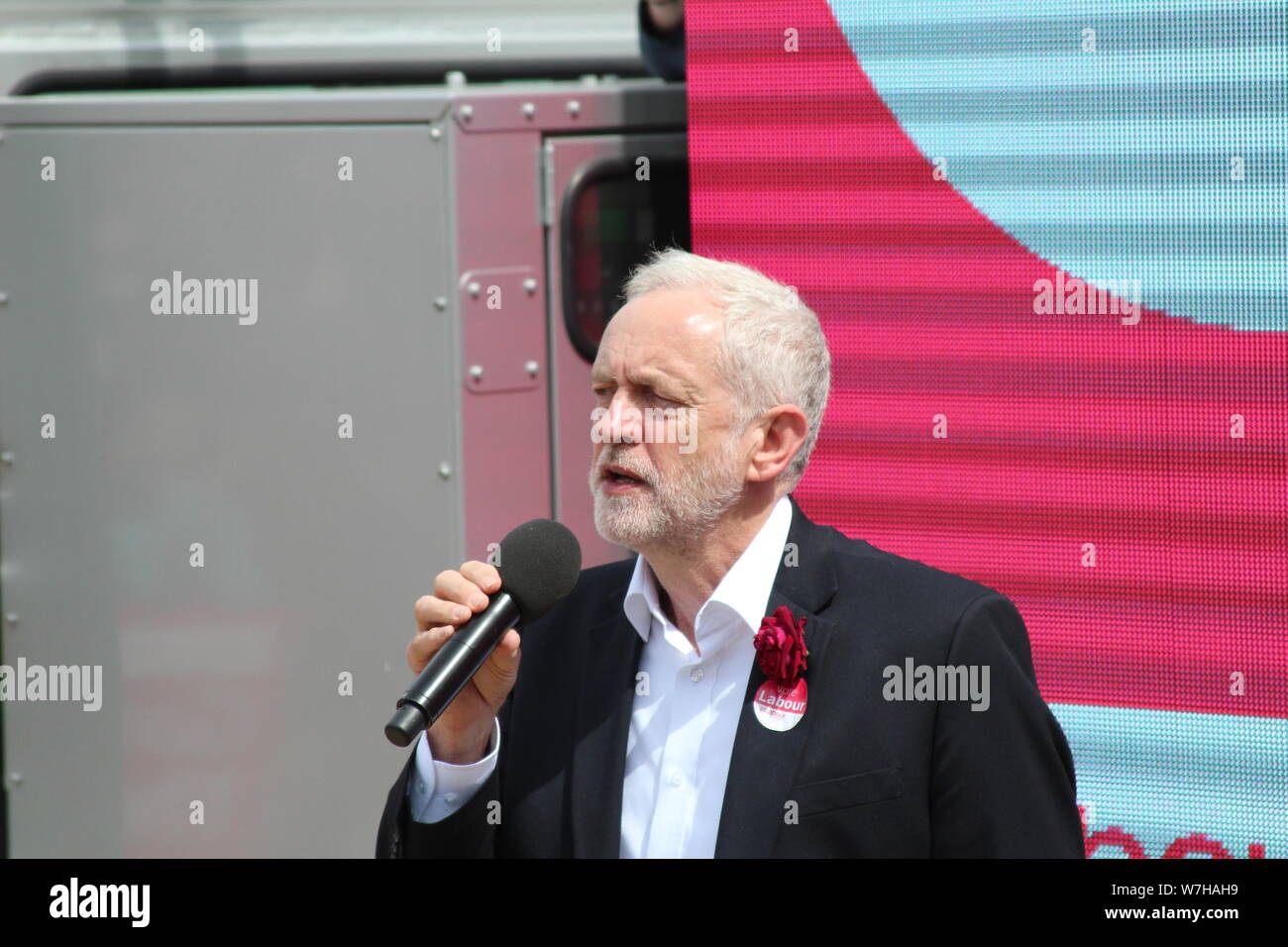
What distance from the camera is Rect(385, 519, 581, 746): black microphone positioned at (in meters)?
1.75

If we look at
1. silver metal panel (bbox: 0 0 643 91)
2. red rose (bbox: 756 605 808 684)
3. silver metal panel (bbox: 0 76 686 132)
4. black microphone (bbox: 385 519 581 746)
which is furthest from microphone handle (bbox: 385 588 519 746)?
silver metal panel (bbox: 0 0 643 91)

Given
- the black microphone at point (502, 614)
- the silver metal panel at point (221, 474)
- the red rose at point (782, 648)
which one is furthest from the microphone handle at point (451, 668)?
the silver metal panel at point (221, 474)

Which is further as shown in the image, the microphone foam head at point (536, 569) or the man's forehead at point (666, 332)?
the man's forehead at point (666, 332)

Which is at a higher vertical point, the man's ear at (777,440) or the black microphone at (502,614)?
the man's ear at (777,440)

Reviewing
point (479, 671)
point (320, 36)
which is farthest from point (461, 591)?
point (320, 36)

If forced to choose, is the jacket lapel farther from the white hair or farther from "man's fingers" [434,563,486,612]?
"man's fingers" [434,563,486,612]

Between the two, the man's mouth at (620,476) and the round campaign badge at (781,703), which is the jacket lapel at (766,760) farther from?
the man's mouth at (620,476)

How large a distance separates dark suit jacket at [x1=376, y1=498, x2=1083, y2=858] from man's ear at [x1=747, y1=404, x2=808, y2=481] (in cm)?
10

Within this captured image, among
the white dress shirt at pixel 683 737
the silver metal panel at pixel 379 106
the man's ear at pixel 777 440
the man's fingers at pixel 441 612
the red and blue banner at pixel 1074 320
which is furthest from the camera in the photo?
the silver metal panel at pixel 379 106

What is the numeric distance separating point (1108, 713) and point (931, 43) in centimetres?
121

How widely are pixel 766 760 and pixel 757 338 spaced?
21.9 inches

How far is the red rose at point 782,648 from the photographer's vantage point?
1.97 metres

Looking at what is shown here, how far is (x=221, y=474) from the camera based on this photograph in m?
3.22

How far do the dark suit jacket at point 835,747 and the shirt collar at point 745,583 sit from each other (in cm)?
2
